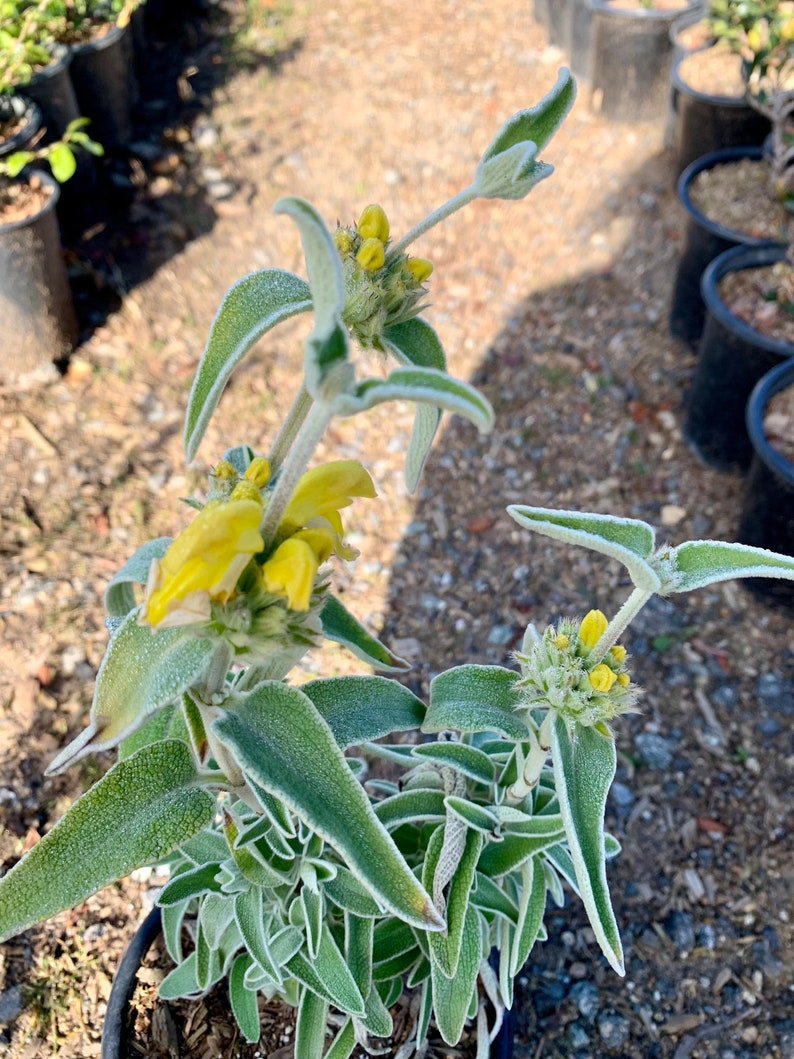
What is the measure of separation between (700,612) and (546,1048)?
116 cm

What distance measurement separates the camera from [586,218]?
3.57 m

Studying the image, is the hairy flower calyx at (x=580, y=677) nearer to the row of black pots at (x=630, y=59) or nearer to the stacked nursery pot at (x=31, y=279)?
the stacked nursery pot at (x=31, y=279)

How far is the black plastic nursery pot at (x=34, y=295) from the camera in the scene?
8.83ft

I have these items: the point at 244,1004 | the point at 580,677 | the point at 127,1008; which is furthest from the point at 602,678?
the point at 127,1008

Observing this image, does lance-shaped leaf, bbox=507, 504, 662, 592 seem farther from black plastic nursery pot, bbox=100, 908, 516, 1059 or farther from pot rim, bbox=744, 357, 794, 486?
pot rim, bbox=744, 357, 794, 486

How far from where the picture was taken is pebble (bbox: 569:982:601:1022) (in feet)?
5.75

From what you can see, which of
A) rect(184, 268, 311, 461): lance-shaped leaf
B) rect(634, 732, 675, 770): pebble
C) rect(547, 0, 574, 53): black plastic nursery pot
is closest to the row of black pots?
rect(547, 0, 574, 53): black plastic nursery pot

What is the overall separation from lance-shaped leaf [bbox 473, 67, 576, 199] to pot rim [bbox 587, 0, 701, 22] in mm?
3582

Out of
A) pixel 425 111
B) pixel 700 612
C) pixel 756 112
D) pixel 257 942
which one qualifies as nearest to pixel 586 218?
pixel 756 112

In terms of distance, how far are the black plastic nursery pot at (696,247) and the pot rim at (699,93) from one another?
0.17 metres

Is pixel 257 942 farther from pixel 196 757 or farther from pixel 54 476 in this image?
pixel 54 476

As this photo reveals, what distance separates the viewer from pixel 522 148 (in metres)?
0.77

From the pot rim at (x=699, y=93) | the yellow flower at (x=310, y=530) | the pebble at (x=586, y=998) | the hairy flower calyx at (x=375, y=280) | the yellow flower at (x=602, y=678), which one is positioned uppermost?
the hairy flower calyx at (x=375, y=280)

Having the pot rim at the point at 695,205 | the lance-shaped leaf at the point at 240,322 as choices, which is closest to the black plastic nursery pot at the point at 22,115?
the pot rim at the point at 695,205
